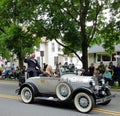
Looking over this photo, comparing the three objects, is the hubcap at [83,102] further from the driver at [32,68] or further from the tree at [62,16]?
the tree at [62,16]

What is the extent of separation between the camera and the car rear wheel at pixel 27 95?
36.5 ft

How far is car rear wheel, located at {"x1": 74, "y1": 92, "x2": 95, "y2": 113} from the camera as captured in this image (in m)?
9.51

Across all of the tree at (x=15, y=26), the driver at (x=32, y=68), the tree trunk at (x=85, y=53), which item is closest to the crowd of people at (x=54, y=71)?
the driver at (x=32, y=68)

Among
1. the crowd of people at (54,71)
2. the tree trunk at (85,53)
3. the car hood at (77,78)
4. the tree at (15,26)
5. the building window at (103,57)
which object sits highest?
the tree at (15,26)

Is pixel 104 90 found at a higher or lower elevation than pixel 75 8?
lower

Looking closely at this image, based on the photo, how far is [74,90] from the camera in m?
9.88

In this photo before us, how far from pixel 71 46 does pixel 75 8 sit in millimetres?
2833

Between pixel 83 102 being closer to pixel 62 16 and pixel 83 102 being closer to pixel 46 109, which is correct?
pixel 46 109

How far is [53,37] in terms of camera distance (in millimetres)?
19484

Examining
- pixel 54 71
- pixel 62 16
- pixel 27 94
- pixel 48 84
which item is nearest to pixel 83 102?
pixel 48 84

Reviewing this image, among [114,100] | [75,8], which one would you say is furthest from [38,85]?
[75,8]

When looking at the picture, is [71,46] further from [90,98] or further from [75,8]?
[90,98]

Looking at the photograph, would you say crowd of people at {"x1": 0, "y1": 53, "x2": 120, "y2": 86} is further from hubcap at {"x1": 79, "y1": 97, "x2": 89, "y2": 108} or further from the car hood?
hubcap at {"x1": 79, "y1": 97, "x2": 89, "y2": 108}

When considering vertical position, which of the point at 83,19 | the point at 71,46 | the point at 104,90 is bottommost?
the point at 104,90
